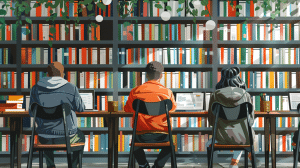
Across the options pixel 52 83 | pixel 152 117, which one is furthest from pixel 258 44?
pixel 52 83

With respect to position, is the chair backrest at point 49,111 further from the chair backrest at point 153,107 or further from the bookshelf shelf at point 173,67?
the bookshelf shelf at point 173,67

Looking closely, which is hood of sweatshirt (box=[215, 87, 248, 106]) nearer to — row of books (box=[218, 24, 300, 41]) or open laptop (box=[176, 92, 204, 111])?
open laptop (box=[176, 92, 204, 111])

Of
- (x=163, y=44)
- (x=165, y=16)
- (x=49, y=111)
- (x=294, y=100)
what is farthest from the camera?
(x=163, y=44)

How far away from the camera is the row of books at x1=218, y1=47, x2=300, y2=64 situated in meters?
3.81

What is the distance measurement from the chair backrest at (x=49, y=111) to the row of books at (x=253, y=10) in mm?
2423

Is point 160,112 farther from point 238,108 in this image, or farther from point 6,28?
point 6,28

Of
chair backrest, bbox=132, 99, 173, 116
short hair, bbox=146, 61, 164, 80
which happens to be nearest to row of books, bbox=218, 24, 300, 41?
short hair, bbox=146, 61, 164, 80

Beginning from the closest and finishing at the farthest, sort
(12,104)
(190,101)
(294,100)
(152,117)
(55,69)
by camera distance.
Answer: (152,117), (55,69), (12,104), (190,101), (294,100)

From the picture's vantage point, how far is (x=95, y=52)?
383 cm

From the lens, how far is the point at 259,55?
382 cm

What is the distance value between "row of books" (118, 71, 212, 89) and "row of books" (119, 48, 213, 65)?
5.5 inches

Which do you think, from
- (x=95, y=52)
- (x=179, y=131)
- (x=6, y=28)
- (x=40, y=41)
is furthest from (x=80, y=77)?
(x=179, y=131)

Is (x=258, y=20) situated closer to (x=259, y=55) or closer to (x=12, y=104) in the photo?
(x=259, y=55)

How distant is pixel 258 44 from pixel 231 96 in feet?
5.78
